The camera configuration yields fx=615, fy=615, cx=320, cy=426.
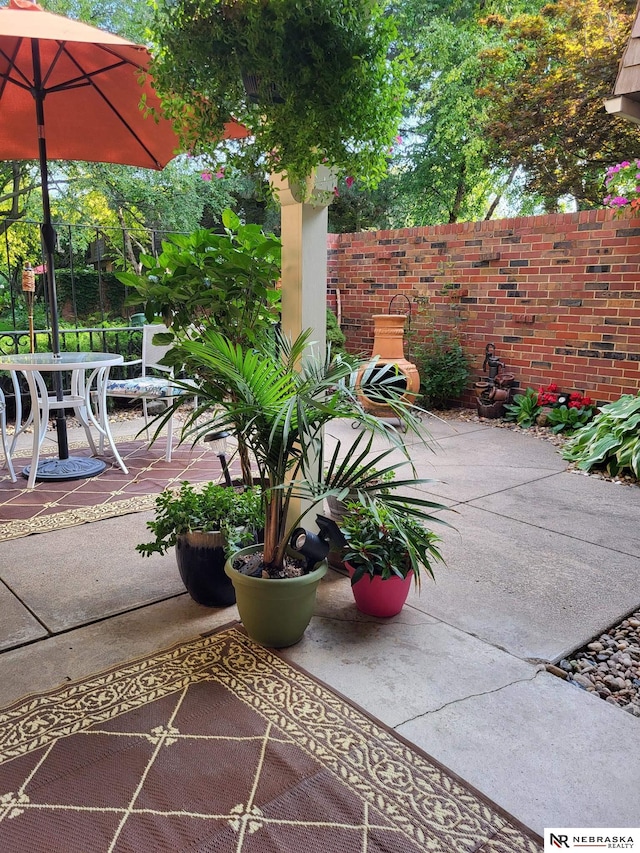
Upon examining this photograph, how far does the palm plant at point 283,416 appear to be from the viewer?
1.67 meters

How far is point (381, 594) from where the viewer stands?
6.59ft

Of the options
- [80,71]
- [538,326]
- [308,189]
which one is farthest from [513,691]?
[538,326]

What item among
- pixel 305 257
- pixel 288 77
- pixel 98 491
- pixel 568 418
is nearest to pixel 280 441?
pixel 305 257

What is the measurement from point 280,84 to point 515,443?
346cm

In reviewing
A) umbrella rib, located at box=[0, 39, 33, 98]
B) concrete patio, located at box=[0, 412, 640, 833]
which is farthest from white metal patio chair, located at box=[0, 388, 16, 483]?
umbrella rib, located at box=[0, 39, 33, 98]

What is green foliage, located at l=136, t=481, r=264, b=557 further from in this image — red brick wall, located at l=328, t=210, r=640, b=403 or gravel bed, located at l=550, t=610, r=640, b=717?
red brick wall, located at l=328, t=210, r=640, b=403

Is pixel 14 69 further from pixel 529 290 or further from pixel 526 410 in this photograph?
pixel 526 410

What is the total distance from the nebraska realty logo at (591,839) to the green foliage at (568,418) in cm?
377

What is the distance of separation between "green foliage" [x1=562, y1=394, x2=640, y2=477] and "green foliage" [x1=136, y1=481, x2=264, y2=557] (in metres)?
2.45

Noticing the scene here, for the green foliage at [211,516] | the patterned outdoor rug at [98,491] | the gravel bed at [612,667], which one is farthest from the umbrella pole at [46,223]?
the gravel bed at [612,667]

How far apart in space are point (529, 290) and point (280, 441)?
3965mm

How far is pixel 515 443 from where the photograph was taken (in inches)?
178

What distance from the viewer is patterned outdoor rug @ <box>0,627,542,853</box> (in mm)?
1200

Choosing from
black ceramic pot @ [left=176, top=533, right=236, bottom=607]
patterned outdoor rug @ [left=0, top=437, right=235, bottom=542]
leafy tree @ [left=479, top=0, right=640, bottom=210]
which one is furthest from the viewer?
leafy tree @ [left=479, top=0, right=640, bottom=210]
